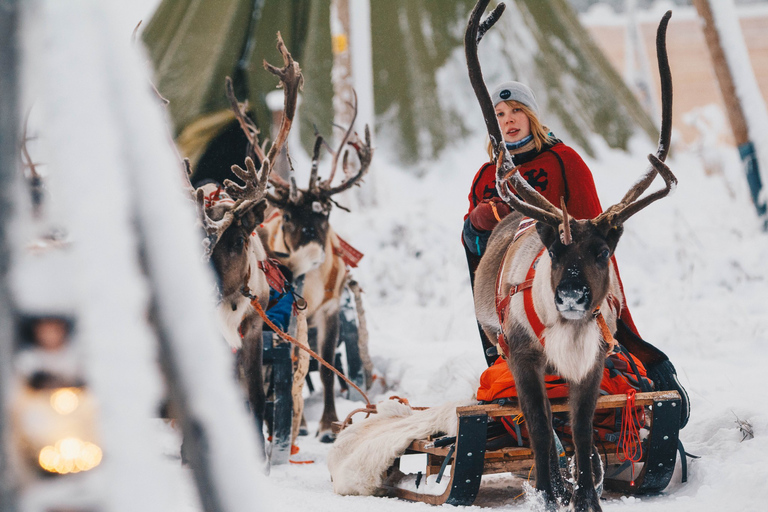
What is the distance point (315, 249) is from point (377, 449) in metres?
2.65

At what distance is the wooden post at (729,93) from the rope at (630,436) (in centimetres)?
683

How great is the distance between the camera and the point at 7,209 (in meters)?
0.63

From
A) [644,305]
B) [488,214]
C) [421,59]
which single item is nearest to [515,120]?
[488,214]

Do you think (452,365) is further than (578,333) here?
Yes

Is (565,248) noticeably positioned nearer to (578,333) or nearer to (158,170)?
(578,333)

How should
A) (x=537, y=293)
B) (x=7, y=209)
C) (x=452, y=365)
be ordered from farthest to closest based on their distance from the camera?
(x=452, y=365)
(x=537, y=293)
(x=7, y=209)

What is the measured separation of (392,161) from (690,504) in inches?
435

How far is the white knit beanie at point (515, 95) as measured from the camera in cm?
405

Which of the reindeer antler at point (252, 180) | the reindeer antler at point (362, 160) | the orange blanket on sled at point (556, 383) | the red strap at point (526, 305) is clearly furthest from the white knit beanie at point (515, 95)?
the reindeer antler at point (362, 160)

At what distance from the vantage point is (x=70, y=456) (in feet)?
2.56

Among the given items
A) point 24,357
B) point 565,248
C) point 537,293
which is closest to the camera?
point 24,357

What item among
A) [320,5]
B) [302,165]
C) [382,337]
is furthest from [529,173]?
[320,5]

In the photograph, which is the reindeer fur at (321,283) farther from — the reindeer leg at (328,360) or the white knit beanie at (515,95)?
the white knit beanie at (515,95)

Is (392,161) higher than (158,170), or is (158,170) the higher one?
(392,161)
